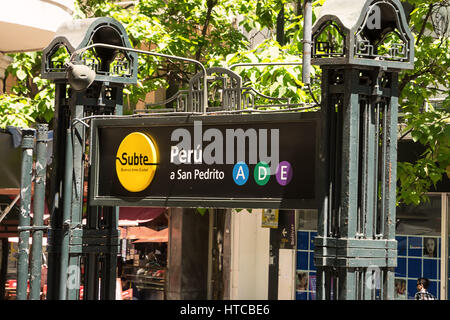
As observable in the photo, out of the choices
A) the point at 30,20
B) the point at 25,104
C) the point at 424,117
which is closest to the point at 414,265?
the point at 424,117

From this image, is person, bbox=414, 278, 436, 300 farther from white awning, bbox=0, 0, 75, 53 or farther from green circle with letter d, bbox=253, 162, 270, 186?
green circle with letter d, bbox=253, 162, 270, 186

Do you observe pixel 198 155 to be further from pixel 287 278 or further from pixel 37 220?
pixel 287 278

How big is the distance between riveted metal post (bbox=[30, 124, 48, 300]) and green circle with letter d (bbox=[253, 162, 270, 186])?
196cm

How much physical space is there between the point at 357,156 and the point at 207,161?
1.33 metres

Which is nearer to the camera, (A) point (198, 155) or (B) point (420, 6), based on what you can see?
(A) point (198, 155)

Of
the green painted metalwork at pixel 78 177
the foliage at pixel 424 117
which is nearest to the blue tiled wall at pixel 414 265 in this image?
the foliage at pixel 424 117

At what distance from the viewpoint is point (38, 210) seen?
7.23 meters

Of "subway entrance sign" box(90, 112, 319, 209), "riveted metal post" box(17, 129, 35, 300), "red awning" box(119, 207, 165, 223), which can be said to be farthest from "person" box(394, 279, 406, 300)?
"riveted metal post" box(17, 129, 35, 300)

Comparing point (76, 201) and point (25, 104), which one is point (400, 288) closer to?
point (25, 104)

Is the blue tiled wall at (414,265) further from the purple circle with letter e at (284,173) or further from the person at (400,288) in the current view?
the purple circle with letter e at (284,173)

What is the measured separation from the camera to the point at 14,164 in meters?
9.60

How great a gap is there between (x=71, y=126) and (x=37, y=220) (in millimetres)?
892

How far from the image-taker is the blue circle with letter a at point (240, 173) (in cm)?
659
